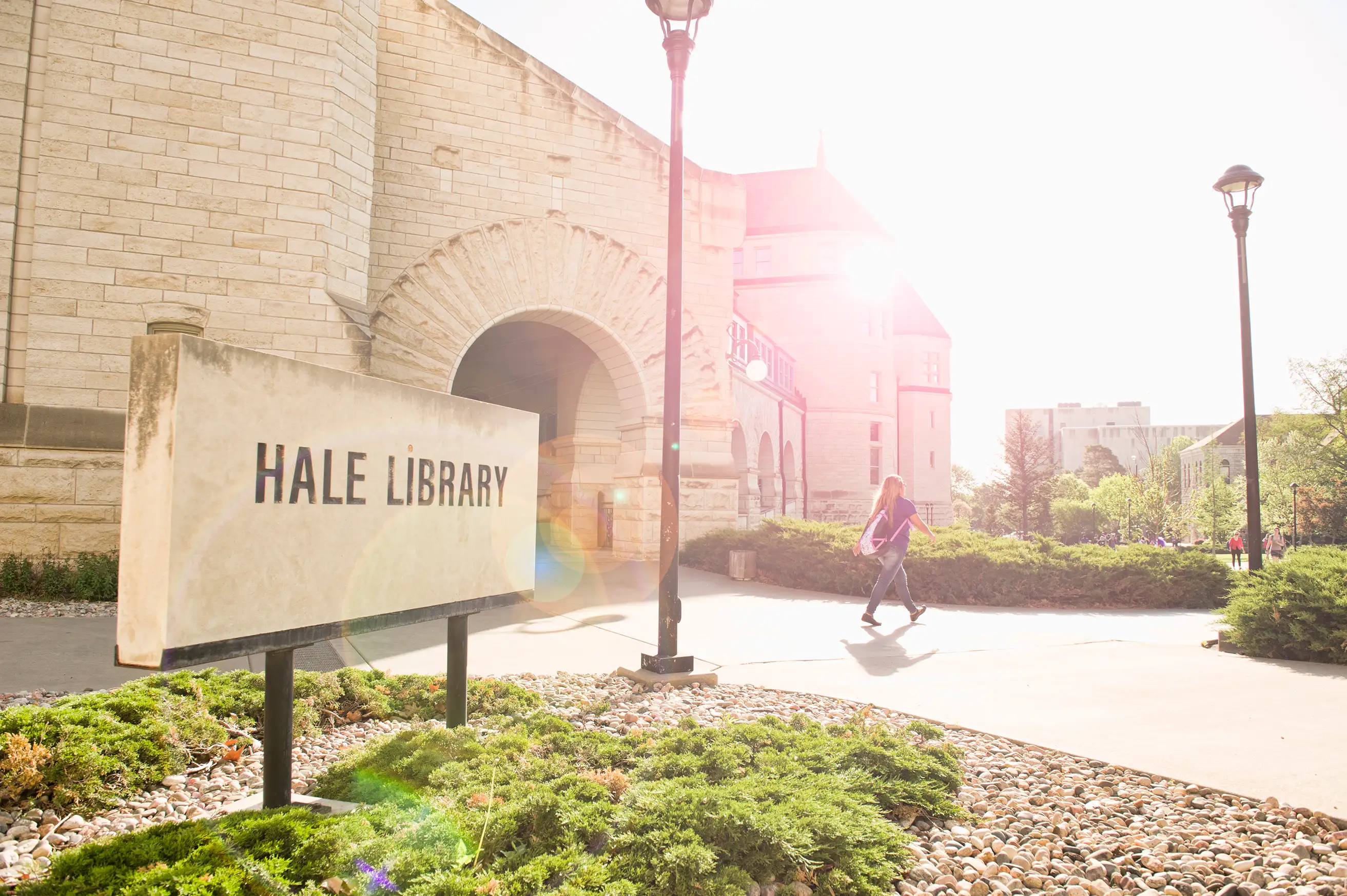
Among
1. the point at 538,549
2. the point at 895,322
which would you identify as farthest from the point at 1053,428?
the point at 538,549

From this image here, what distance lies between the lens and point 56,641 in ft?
20.7

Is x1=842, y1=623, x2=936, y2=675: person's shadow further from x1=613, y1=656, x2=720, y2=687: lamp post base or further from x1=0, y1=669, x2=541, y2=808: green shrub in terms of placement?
x1=0, y1=669, x2=541, y2=808: green shrub

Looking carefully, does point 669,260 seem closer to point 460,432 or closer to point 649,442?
point 460,432

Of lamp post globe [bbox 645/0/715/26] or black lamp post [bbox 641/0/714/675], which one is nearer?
black lamp post [bbox 641/0/714/675]

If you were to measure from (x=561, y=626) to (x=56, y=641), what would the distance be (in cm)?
415

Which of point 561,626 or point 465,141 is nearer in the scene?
point 561,626

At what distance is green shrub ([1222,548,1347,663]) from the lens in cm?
649

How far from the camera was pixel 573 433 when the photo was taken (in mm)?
16438

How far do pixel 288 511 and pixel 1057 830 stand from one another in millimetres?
3033

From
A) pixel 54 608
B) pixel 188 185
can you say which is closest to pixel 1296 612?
pixel 54 608

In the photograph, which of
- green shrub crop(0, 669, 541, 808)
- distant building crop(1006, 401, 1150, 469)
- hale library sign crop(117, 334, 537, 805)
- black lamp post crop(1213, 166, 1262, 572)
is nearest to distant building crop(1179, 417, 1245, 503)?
black lamp post crop(1213, 166, 1262, 572)

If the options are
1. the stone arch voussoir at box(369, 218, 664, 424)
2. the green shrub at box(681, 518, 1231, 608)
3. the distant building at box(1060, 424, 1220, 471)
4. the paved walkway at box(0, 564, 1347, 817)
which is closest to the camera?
the paved walkway at box(0, 564, 1347, 817)

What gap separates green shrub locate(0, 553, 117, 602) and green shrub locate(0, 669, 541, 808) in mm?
5135

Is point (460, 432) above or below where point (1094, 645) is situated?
above
